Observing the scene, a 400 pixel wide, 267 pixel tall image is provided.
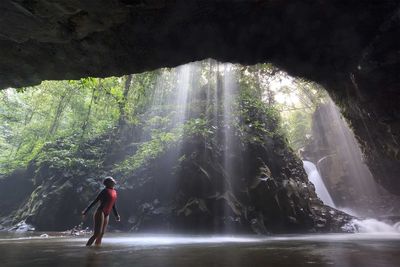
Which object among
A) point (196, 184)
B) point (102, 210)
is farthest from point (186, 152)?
point (102, 210)

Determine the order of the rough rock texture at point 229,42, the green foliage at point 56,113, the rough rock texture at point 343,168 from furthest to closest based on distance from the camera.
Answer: the rough rock texture at point 343,168 → the green foliage at point 56,113 → the rough rock texture at point 229,42

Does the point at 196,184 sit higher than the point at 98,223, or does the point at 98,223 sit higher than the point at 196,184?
the point at 196,184

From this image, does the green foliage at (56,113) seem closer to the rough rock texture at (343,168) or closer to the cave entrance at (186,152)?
the cave entrance at (186,152)

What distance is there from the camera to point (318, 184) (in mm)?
26281

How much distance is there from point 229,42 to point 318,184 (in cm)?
2033

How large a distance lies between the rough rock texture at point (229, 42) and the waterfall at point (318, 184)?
16.0m

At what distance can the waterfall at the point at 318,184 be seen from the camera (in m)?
25.2

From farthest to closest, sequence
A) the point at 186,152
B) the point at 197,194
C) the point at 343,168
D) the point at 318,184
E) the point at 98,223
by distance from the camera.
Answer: the point at 343,168 → the point at 318,184 → the point at 186,152 → the point at 197,194 → the point at 98,223

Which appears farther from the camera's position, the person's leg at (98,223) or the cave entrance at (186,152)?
the cave entrance at (186,152)

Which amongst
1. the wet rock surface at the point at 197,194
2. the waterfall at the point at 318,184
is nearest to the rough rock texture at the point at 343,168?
the waterfall at the point at 318,184

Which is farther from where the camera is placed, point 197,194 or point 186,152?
point 186,152

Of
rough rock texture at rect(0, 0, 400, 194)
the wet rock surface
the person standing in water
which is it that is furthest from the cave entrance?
the person standing in water

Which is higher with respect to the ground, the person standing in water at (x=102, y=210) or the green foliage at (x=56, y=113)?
the green foliage at (x=56, y=113)

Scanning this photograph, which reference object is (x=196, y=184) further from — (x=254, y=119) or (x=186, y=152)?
(x=254, y=119)
